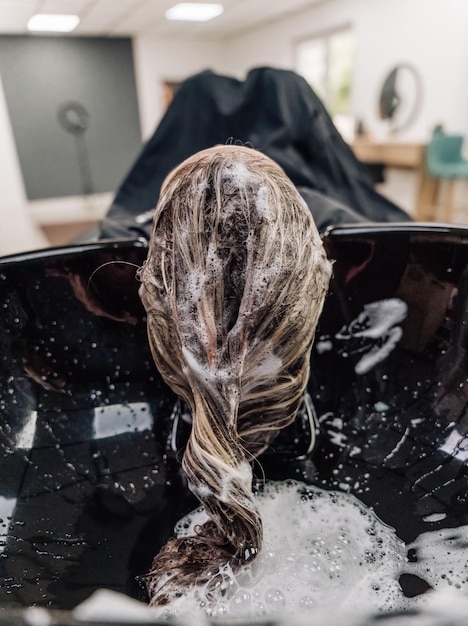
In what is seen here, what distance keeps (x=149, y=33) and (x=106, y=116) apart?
1.65 feet

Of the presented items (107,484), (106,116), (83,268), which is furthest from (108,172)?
(107,484)

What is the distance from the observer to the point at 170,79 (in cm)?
343

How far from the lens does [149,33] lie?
2375mm

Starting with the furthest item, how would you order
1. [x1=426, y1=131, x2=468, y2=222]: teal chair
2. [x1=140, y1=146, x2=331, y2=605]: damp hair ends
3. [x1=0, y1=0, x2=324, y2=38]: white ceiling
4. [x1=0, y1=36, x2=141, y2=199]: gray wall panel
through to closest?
[x1=426, y1=131, x2=468, y2=222]: teal chair, [x1=0, y1=36, x2=141, y2=199]: gray wall panel, [x1=0, y1=0, x2=324, y2=38]: white ceiling, [x1=140, y1=146, x2=331, y2=605]: damp hair ends

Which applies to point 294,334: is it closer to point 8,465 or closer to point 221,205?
point 221,205

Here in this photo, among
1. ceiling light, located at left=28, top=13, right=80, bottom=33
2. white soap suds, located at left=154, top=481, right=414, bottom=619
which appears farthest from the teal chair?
white soap suds, located at left=154, top=481, right=414, bottom=619

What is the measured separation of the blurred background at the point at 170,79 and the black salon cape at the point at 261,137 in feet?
1.13

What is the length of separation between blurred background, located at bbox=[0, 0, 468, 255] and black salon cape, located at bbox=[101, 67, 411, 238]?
13.6 inches

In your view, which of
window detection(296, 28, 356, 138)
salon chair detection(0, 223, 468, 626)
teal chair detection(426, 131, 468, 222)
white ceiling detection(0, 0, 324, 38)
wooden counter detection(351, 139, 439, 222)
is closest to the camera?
salon chair detection(0, 223, 468, 626)

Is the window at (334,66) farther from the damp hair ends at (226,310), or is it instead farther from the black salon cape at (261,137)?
the damp hair ends at (226,310)

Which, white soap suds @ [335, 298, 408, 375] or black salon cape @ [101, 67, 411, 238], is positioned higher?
black salon cape @ [101, 67, 411, 238]

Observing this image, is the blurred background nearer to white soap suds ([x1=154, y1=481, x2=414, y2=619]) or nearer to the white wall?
the white wall

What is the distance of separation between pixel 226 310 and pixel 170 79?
3449 millimetres

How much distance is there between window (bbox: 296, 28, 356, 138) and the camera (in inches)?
162
